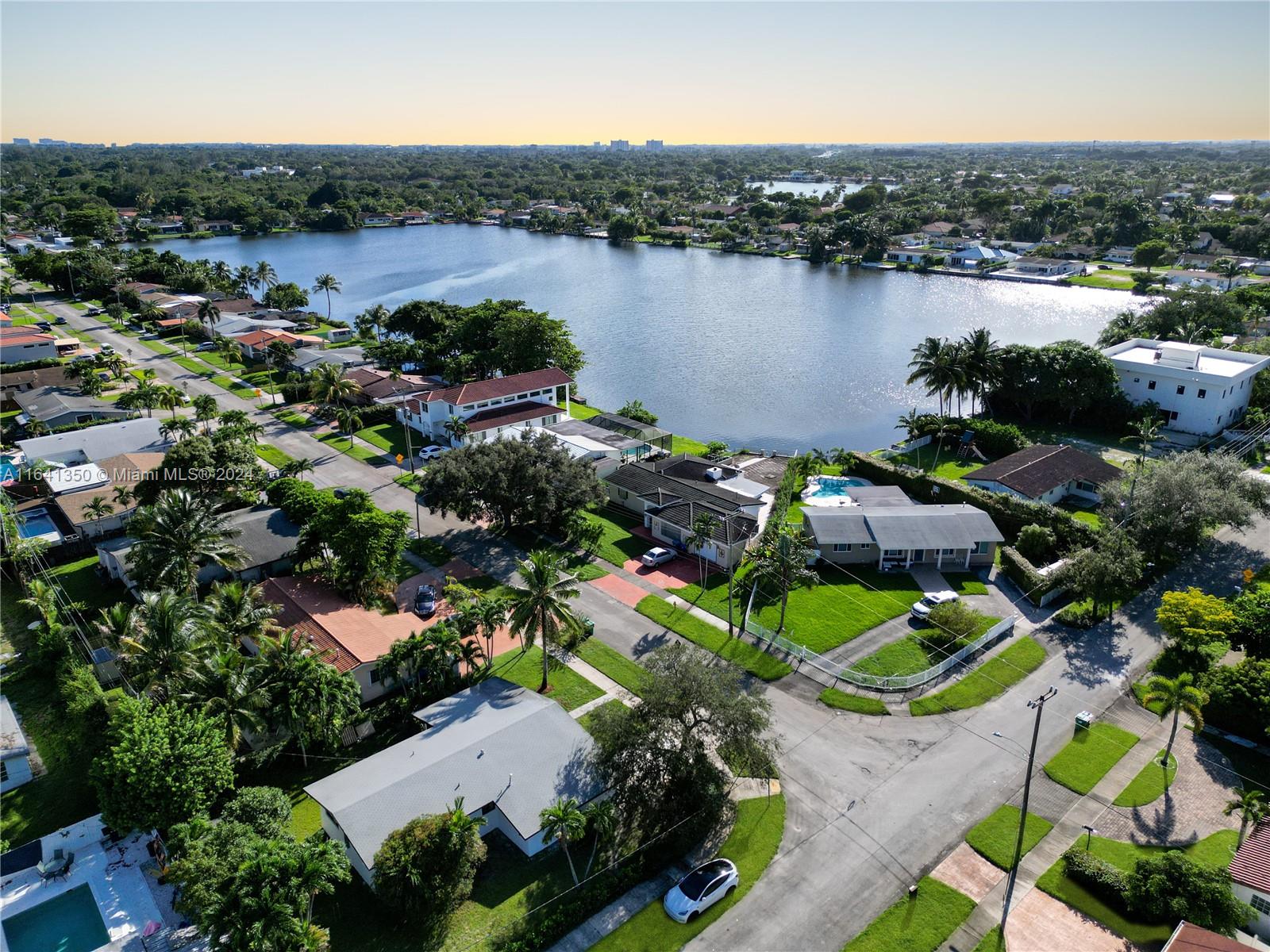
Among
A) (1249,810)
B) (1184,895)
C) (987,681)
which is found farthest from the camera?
(987,681)

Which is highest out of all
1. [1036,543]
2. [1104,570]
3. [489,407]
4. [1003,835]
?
[489,407]

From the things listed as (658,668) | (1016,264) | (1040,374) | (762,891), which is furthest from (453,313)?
(1016,264)

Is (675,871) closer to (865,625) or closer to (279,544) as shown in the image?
(865,625)

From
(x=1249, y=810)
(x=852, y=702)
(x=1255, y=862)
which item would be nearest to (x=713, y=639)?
(x=852, y=702)

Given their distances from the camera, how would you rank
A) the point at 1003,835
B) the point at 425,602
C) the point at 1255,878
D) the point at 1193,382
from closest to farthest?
the point at 1255,878
the point at 1003,835
the point at 425,602
the point at 1193,382

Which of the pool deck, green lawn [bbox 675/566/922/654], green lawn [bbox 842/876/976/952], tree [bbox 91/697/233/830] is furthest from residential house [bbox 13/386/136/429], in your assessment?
green lawn [bbox 842/876/976/952]

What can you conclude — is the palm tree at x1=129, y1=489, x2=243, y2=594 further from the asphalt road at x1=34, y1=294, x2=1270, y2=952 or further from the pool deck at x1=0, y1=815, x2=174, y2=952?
the asphalt road at x1=34, y1=294, x2=1270, y2=952

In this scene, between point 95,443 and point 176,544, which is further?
point 95,443

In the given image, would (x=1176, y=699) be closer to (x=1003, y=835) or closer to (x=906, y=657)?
(x=1003, y=835)
